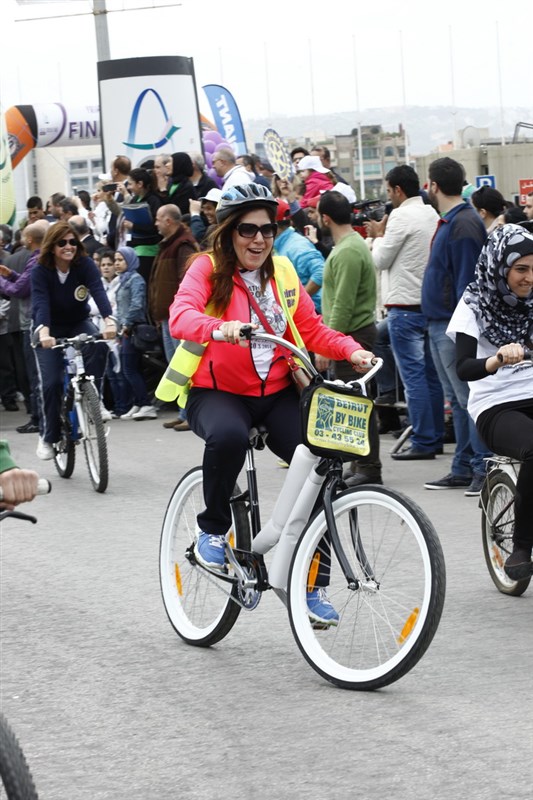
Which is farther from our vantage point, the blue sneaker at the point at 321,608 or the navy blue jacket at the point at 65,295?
the navy blue jacket at the point at 65,295

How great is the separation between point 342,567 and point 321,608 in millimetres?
288

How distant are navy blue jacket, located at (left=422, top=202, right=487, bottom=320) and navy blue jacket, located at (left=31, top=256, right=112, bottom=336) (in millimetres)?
2770

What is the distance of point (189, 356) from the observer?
562 cm

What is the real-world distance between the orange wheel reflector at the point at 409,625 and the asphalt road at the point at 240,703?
0.25 m

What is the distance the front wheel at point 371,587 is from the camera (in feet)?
15.8

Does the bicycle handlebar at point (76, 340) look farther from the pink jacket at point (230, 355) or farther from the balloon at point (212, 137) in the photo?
the balloon at point (212, 137)

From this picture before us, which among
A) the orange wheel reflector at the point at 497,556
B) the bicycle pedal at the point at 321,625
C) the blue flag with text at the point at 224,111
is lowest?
the orange wheel reflector at the point at 497,556

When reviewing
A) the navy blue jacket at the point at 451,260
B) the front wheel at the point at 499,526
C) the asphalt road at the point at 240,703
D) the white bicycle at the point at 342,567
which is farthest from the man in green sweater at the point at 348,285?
the white bicycle at the point at 342,567

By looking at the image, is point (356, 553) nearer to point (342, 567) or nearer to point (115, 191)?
point (342, 567)

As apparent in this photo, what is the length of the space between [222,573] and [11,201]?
14.6 m

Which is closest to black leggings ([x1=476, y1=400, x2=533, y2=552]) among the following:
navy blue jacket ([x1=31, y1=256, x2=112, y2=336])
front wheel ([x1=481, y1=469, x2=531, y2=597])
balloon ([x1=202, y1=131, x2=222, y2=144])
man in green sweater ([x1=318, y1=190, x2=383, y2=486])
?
front wheel ([x1=481, y1=469, x2=531, y2=597])

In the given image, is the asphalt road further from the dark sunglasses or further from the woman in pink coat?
the woman in pink coat

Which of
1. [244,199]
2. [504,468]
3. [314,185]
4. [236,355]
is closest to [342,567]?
[236,355]

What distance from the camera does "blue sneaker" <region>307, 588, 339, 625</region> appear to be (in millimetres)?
5227
